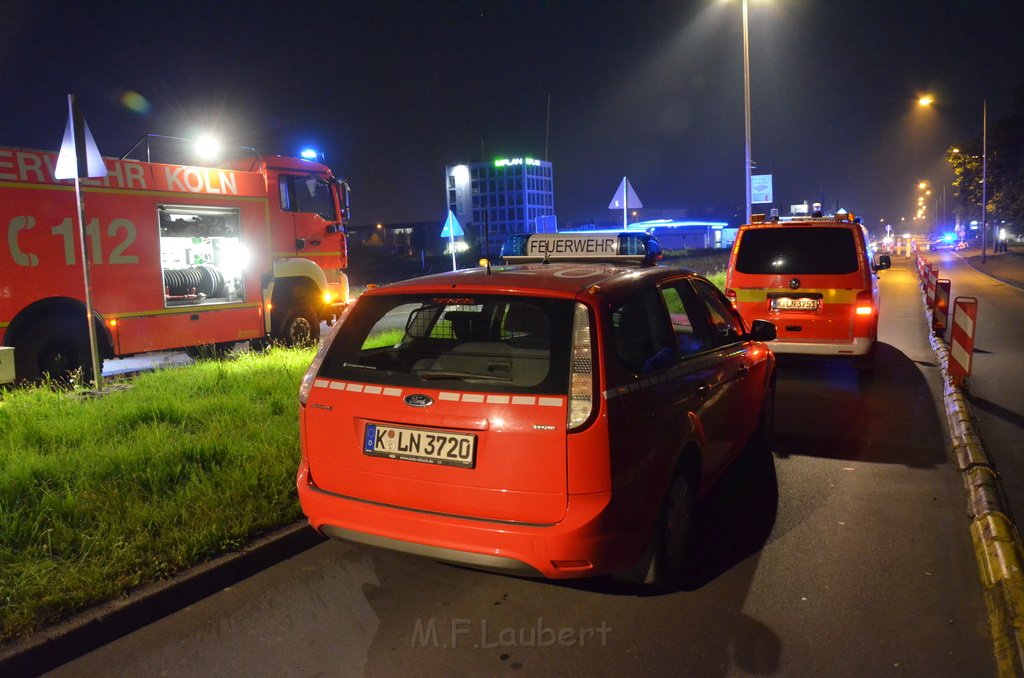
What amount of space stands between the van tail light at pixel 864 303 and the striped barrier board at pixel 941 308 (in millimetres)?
5172

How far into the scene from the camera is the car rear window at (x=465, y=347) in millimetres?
3561

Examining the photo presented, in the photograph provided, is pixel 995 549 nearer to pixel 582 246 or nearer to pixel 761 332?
pixel 761 332

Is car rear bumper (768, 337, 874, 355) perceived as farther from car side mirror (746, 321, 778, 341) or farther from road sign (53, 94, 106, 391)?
road sign (53, 94, 106, 391)

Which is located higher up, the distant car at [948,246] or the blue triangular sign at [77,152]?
the blue triangular sign at [77,152]

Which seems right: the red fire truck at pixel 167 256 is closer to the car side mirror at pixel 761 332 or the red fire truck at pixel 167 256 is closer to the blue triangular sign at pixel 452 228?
the blue triangular sign at pixel 452 228

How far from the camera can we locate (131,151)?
11227 mm

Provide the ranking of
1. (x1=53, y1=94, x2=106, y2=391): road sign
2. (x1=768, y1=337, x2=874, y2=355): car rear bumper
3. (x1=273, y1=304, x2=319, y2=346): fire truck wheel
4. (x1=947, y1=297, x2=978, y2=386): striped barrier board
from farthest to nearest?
(x1=273, y1=304, x2=319, y2=346): fire truck wheel, (x1=768, y1=337, x2=874, y2=355): car rear bumper, (x1=947, y1=297, x2=978, y2=386): striped barrier board, (x1=53, y1=94, x2=106, y2=391): road sign

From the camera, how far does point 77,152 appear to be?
8.04 m

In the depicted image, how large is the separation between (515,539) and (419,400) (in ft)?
2.45

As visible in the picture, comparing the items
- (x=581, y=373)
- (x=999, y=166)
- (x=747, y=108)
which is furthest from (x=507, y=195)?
(x=581, y=373)

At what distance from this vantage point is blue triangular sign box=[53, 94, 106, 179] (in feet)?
26.1

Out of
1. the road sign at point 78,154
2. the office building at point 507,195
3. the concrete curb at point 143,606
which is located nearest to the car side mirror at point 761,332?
the concrete curb at point 143,606

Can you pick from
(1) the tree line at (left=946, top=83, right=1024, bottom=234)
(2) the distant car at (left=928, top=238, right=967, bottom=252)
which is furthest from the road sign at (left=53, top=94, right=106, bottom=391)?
(2) the distant car at (left=928, top=238, right=967, bottom=252)

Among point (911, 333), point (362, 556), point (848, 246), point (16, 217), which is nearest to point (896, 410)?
point (848, 246)
